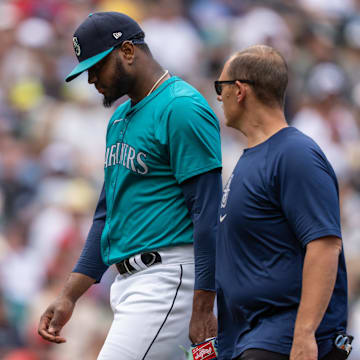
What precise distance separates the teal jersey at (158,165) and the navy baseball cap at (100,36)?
0.27m

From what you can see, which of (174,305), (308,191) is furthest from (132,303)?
(308,191)

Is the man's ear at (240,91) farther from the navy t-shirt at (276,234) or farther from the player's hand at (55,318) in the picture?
the player's hand at (55,318)

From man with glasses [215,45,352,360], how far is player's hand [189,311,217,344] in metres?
0.15

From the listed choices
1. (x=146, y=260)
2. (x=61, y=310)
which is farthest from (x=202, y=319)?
(x=61, y=310)

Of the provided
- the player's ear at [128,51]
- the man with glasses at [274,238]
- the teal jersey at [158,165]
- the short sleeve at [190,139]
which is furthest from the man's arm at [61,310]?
the player's ear at [128,51]

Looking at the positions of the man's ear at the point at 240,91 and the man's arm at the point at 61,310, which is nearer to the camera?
the man's ear at the point at 240,91

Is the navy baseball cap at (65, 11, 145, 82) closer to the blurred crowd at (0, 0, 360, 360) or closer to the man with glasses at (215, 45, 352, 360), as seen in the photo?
the man with glasses at (215, 45, 352, 360)

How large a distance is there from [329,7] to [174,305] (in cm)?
955

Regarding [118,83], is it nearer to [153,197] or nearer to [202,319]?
[153,197]

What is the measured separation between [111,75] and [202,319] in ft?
3.66

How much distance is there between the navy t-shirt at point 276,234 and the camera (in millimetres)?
2699

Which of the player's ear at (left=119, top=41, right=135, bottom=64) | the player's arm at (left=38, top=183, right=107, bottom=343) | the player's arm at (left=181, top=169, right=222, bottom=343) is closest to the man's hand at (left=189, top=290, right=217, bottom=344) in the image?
the player's arm at (left=181, top=169, right=222, bottom=343)

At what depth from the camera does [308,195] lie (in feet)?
8.82

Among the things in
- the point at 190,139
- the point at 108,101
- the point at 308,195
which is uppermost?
the point at 108,101
